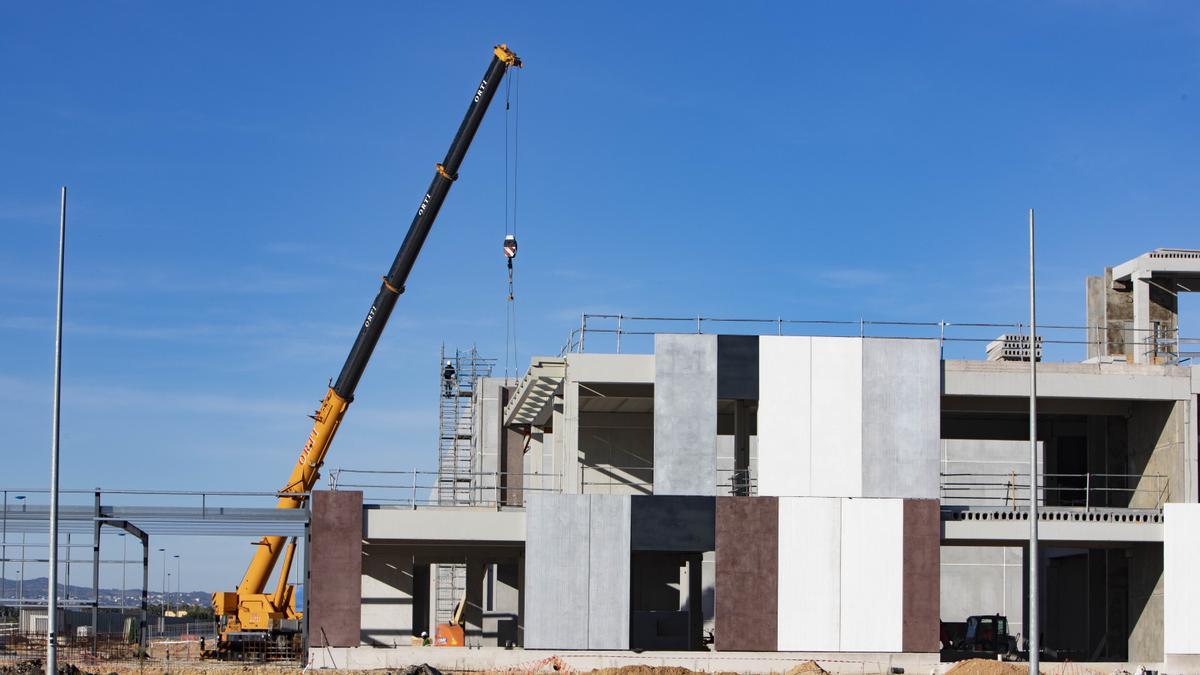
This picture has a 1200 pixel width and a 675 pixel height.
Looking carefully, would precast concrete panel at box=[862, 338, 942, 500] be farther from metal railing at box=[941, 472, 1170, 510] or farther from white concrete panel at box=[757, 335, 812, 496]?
white concrete panel at box=[757, 335, 812, 496]

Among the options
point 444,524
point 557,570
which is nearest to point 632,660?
point 557,570

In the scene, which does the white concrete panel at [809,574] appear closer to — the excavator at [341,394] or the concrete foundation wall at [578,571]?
the concrete foundation wall at [578,571]

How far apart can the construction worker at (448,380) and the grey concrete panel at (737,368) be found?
3259cm

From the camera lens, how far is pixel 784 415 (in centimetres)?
4262

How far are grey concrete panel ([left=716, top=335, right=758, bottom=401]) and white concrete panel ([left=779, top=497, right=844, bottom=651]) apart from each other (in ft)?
10.7

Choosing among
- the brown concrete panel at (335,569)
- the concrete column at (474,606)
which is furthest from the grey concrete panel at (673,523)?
the concrete column at (474,606)

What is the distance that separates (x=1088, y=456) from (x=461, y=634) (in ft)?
68.8

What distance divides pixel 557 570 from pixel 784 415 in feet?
25.1

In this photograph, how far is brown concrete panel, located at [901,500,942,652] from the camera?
137ft

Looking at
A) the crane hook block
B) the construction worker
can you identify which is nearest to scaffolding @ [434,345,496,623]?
the construction worker

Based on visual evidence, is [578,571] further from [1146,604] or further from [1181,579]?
[1181,579]

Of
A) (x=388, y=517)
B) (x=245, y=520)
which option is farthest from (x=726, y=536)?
(x=245, y=520)

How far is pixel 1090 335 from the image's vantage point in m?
47.1

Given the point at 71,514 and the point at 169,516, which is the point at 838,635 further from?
the point at 71,514
